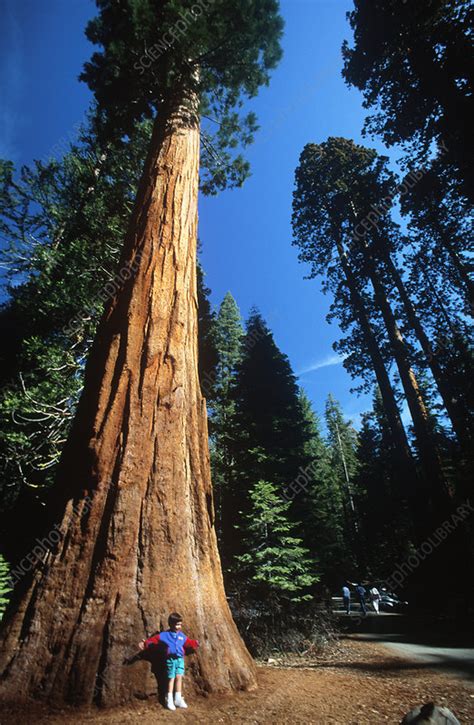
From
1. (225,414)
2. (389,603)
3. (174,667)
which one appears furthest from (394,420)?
(174,667)

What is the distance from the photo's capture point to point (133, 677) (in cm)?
241

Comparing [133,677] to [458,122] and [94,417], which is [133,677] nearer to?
[94,417]

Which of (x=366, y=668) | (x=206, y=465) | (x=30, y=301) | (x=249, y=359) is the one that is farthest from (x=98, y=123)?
(x=366, y=668)

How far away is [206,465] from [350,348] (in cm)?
1438

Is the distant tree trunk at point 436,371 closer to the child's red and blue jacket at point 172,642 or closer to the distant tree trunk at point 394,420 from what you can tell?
the distant tree trunk at point 394,420

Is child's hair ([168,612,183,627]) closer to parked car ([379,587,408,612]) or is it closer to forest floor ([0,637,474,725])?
forest floor ([0,637,474,725])

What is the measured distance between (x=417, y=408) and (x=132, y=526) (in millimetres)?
12281

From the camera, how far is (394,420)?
1343 cm

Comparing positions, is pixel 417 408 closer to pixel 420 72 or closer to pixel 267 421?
pixel 267 421

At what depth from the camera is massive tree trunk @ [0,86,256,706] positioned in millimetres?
2391

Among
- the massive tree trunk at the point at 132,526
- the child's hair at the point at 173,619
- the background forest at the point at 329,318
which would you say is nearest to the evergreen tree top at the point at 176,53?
the background forest at the point at 329,318

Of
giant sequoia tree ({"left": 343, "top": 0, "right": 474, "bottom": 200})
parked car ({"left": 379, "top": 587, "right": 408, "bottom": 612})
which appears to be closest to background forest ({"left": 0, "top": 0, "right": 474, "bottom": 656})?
giant sequoia tree ({"left": 343, "top": 0, "right": 474, "bottom": 200})

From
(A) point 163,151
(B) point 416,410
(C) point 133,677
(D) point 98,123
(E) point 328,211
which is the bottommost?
(C) point 133,677

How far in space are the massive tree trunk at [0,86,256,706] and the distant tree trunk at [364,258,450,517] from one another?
34.2 ft
